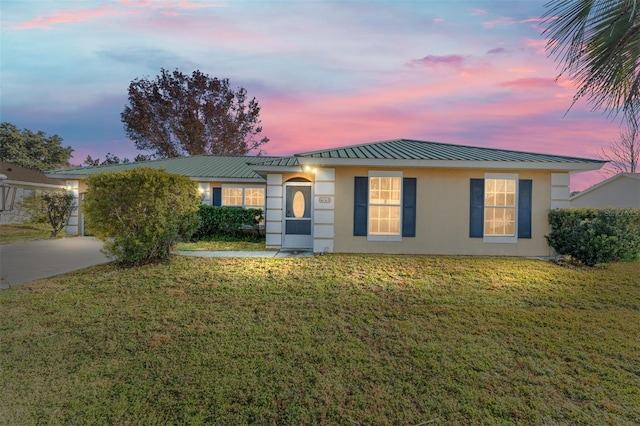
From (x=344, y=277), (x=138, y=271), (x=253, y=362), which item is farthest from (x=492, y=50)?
(x=138, y=271)

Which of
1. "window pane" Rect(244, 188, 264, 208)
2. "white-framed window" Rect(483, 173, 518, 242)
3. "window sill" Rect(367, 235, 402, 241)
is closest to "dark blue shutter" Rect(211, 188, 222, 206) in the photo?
"window pane" Rect(244, 188, 264, 208)

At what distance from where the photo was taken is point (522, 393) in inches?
124

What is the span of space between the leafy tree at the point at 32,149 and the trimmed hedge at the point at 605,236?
39.1 m

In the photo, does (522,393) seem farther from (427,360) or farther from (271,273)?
(271,273)

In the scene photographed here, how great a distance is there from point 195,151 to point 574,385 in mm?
28282

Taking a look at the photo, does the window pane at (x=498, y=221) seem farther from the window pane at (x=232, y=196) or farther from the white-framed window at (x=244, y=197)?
the window pane at (x=232, y=196)

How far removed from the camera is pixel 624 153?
1069 inches

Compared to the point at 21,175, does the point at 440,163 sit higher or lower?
lower

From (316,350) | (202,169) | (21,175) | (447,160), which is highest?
(21,175)

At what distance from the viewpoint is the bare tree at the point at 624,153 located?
2610 cm

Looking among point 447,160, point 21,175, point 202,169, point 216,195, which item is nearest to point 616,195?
point 447,160

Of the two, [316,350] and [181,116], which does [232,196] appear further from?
[181,116]

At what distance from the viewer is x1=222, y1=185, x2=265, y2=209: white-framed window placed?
573 inches

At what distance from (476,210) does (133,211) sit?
8992mm
